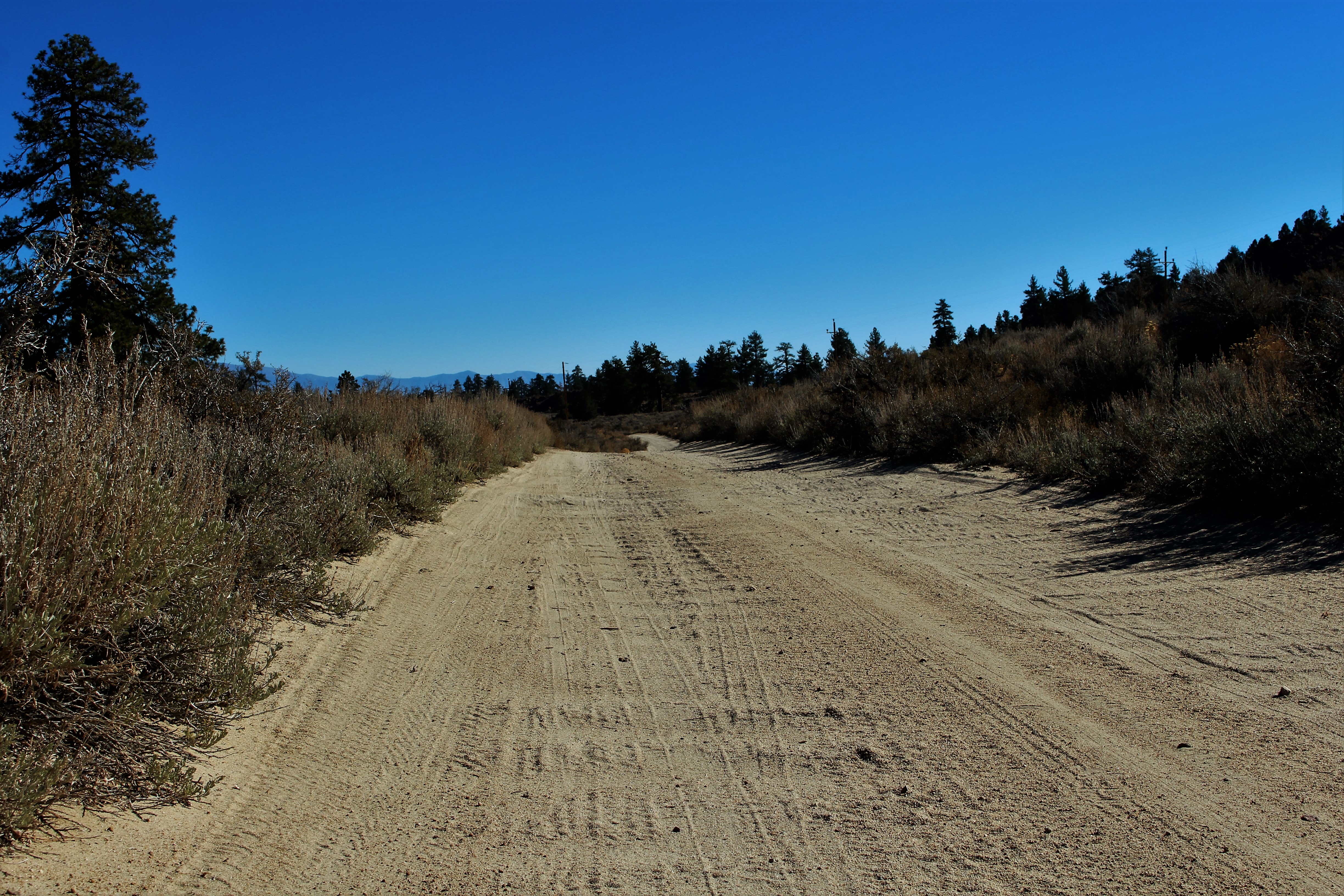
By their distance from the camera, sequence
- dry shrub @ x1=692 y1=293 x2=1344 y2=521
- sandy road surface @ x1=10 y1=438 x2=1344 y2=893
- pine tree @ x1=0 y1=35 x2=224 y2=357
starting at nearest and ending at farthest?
1. sandy road surface @ x1=10 y1=438 x2=1344 y2=893
2. dry shrub @ x1=692 y1=293 x2=1344 y2=521
3. pine tree @ x1=0 y1=35 x2=224 y2=357

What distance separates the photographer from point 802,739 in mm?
3797

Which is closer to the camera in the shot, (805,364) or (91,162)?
(91,162)

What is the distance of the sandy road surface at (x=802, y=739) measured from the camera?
109 inches

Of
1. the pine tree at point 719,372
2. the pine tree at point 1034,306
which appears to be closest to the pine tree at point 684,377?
the pine tree at point 719,372

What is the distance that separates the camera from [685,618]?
5.91 metres

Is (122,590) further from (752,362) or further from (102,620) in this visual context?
(752,362)

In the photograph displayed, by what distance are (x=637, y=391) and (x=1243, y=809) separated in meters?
77.4

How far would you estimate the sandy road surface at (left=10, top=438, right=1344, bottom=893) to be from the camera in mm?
2764

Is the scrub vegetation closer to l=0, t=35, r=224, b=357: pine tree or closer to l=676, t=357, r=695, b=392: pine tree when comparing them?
l=0, t=35, r=224, b=357: pine tree

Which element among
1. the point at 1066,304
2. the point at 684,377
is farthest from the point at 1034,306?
the point at 684,377

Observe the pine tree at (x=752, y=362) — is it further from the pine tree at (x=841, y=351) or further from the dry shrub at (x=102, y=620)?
the dry shrub at (x=102, y=620)

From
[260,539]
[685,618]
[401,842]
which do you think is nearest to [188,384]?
[260,539]

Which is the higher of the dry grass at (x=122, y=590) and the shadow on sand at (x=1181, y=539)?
the dry grass at (x=122, y=590)

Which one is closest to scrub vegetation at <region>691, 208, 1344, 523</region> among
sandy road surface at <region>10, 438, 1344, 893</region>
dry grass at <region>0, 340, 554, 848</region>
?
sandy road surface at <region>10, 438, 1344, 893</region>
